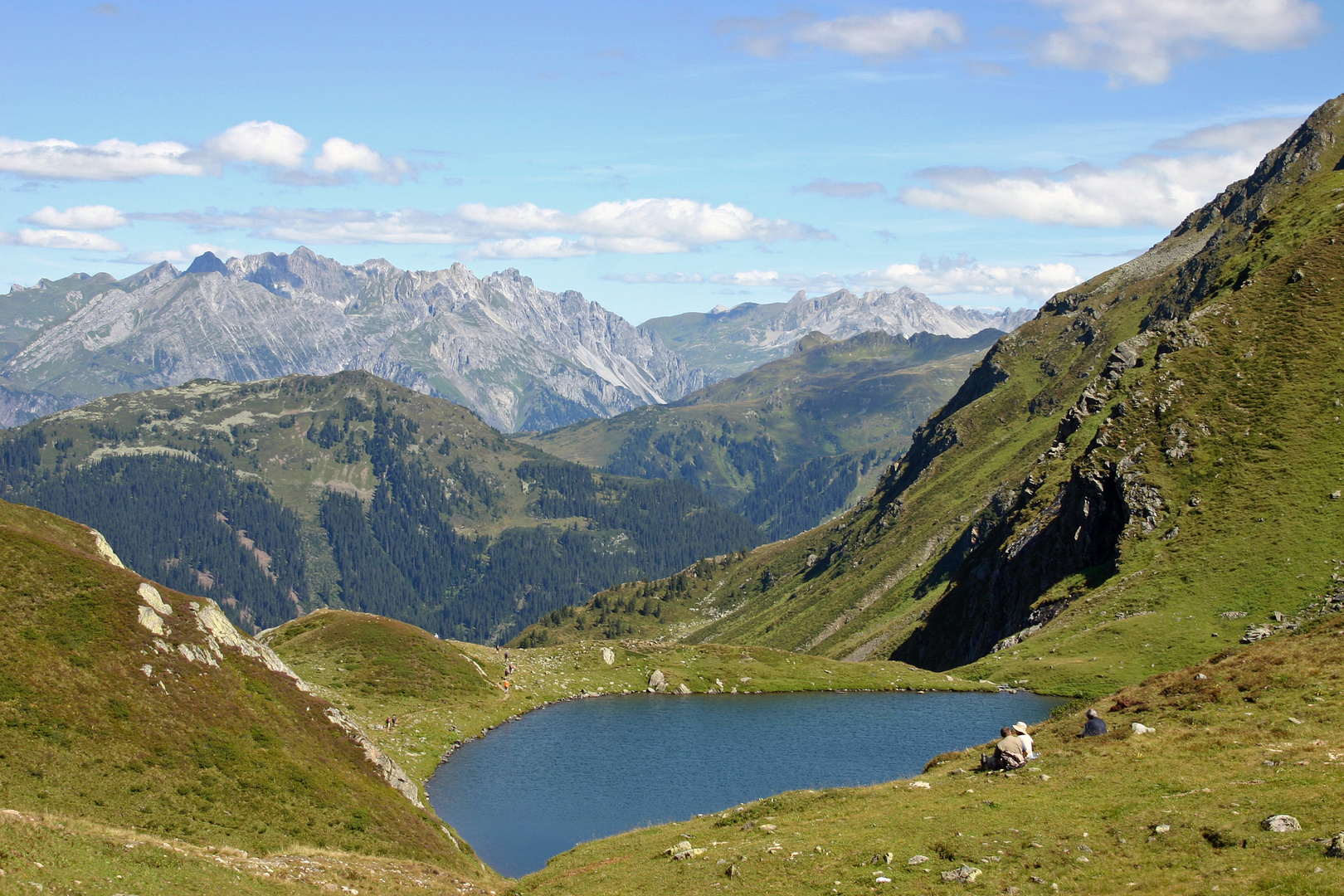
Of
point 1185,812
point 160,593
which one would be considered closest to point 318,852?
point 160,593

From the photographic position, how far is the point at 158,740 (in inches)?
2026

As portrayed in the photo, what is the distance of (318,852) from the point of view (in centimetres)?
4869

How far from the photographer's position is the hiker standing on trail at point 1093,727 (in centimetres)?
4547

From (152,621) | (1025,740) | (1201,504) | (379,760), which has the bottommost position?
(379,760)

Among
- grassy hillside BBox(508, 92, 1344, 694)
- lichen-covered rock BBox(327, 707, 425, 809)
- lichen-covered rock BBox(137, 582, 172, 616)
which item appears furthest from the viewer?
grassy hillside BBox(508, 92, 1344, 694)

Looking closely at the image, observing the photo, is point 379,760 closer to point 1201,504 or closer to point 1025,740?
point 1025,740

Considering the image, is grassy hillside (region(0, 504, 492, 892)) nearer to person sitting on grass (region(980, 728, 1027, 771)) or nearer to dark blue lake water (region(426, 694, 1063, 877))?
dark blue lake water (region(426, 694, 1063, 877))

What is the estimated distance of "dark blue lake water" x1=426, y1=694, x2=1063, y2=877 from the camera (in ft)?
271

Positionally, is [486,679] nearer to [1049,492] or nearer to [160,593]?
[160,593]

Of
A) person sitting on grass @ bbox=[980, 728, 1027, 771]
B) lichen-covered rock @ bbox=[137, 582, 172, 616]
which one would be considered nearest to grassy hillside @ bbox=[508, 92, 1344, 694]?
person sitting on grass @ bbox=[980, 728, 1027, 771]

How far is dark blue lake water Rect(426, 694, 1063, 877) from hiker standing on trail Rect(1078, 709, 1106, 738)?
121 ft

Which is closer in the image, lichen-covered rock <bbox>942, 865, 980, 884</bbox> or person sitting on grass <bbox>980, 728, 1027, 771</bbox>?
lichen-covered rock <bbox>942, 865, 980, 884</bbox>

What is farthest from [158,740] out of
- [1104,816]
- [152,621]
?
[1104,816]

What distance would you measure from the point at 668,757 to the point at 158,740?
58580 millimetres
